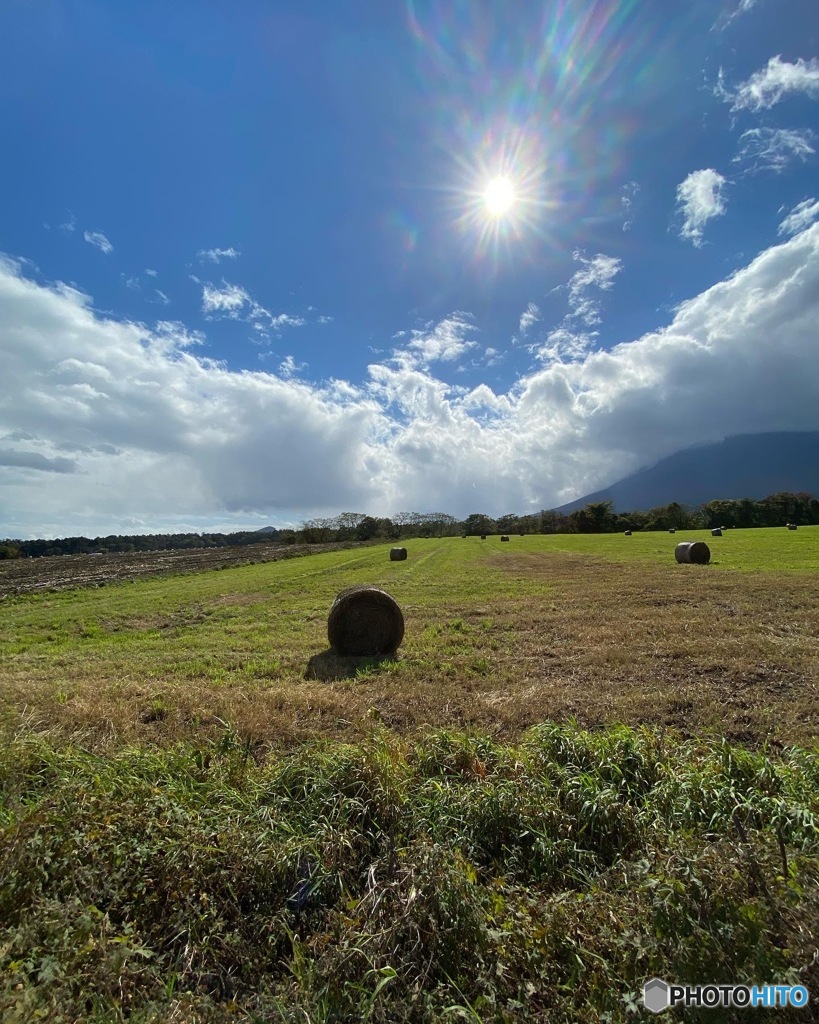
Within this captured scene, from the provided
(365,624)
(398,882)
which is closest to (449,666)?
(365,624)

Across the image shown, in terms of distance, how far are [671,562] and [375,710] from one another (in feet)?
84.5

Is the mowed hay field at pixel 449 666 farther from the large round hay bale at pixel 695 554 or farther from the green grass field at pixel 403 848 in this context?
the large round hay bale at pixel 695 554

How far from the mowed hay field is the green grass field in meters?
0.09

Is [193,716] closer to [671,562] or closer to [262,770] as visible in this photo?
[262,770]

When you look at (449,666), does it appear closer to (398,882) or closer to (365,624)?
(365,624)

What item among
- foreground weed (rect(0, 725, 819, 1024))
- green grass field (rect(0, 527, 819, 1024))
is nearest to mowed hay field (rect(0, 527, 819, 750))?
green grass field (rect(0, 527, 819, 1024))

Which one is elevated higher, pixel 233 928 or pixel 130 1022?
pixel 130 1022

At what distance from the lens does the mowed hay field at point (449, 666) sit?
20.6 feet

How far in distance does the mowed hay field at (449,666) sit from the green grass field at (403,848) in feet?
0.31

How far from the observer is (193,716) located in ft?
21.4

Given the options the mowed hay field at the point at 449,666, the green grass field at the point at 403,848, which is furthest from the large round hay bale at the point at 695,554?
the green grass field at the point at 403,848

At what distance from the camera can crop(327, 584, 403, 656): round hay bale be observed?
418 inches

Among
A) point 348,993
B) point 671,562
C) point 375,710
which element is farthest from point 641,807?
point 671,562

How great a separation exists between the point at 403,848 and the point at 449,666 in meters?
5.81
